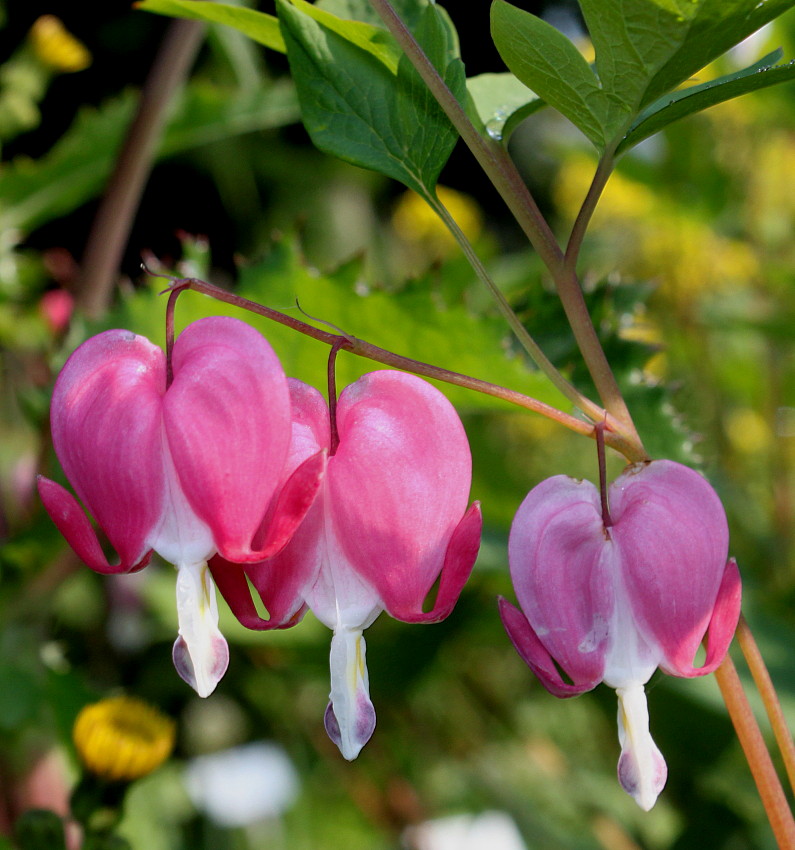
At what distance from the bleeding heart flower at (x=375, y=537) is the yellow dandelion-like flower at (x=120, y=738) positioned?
9.7 inches

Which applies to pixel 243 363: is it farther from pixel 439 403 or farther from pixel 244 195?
pixel 244 195

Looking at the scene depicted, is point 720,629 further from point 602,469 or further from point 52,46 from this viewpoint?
point 52,46

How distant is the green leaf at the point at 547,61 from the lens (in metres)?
0.31

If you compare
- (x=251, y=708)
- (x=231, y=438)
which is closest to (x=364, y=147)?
(x=231, y=438)

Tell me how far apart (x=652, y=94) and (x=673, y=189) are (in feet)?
A: 2.86

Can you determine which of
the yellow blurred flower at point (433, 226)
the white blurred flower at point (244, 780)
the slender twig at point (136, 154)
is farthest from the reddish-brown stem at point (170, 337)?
the yellow blurred flower at point (433, 226)

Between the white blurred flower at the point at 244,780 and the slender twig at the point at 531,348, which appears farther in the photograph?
the white blurred flower at the point at 244,780

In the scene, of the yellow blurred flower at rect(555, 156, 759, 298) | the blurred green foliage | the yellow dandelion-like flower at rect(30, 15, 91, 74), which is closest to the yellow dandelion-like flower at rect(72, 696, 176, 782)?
the blurred green foliage

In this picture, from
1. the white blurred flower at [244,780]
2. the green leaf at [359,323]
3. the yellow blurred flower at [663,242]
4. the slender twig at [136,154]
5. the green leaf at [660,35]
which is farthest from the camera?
the yellow blurred flower at [663,242]

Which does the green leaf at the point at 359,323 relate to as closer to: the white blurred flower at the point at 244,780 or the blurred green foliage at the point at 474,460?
the blurred green foliage at the point at 474,460

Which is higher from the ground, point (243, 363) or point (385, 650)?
point (243, 363)

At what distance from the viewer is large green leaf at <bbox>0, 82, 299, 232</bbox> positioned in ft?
2.48

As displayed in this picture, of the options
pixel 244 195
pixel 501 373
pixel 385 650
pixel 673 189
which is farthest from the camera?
pixel 244 195

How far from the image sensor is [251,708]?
39.3 inches
